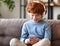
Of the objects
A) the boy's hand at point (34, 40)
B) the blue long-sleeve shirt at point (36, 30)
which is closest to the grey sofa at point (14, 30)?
the blue long-sleeve shirt at point (36, 30)

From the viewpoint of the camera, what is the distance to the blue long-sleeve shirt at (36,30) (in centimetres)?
171

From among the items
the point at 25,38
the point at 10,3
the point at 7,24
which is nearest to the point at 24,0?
the point at 10,3

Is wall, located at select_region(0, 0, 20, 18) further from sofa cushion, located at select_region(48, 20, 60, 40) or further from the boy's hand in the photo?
the boy's hand

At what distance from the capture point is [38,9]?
1725mm

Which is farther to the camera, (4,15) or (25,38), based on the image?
(4,15)

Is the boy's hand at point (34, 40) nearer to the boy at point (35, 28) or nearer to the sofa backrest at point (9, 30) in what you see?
the boy at point (35, 28)

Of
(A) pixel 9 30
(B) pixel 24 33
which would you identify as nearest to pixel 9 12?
(A) pixel 9 30

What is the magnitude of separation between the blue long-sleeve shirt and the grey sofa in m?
0.12

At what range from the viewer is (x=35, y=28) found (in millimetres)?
1753

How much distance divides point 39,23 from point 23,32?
205 millimetres

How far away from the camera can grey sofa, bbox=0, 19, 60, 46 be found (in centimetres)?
183

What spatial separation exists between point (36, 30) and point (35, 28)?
0.02 meters

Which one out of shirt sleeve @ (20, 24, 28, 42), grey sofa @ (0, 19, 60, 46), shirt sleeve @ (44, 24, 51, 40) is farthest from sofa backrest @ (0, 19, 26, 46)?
shirt sleeve @ (44, 24, 51, 40)

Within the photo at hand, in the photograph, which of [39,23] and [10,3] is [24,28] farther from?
[10,3]
